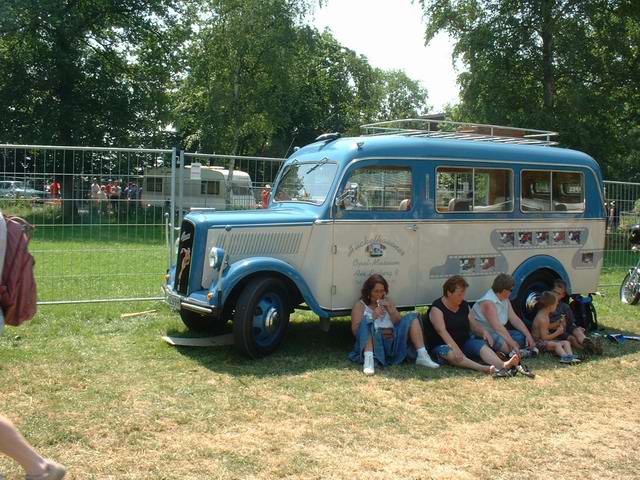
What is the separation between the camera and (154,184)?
985cm

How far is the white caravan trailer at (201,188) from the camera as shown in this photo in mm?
9789

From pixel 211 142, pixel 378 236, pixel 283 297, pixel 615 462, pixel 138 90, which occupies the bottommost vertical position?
pixel 615 462

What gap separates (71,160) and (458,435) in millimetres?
6407

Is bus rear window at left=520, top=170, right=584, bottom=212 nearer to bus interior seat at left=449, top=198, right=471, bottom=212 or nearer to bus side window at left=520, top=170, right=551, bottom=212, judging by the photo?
bus side window at left=520, top=170, right=551, bottom=212

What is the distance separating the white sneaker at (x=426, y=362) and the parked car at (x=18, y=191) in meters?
5.29

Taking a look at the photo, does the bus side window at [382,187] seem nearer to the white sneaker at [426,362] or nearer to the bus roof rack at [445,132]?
the bus roof rack at [445,132]

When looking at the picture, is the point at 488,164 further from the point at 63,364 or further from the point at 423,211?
the point at 63,364

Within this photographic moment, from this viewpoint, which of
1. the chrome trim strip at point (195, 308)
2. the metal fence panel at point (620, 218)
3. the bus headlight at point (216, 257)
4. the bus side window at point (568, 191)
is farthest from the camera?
the metal fence panel at point (620, 218)

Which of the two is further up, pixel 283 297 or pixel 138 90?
pixel 138 90

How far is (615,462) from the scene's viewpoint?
4910 mm

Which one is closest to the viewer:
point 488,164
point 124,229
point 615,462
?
point 615,462

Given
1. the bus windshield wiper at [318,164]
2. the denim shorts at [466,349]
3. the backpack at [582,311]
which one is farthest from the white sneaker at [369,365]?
the backpack at [582,311]

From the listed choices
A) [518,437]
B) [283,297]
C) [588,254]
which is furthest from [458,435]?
[588,254]

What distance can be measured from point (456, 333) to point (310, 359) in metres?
1.63
